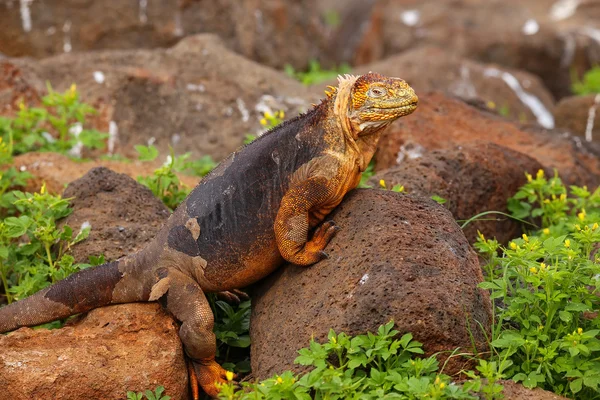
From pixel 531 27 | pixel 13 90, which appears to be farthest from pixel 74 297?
pixel 531 27

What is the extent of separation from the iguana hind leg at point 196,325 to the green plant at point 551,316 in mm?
1512

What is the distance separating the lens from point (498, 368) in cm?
439

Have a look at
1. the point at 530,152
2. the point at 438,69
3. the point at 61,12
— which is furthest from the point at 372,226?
the point at 61,12

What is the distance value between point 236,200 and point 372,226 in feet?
2.61

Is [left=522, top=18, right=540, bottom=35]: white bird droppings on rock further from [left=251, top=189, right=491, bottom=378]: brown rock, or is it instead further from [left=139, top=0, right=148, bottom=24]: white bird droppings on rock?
[left=251, top=189, right=491, bottom=378]: brown rock

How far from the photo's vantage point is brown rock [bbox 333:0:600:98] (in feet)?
45.8

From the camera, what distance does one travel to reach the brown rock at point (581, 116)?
34.1ft

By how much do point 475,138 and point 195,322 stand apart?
3.64 m

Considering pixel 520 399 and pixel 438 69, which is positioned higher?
pixel 520 399

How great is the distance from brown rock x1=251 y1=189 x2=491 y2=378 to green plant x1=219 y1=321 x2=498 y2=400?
110mm

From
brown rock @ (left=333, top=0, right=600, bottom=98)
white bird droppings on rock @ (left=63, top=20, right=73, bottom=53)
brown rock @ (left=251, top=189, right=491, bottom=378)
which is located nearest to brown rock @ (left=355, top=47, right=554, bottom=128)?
brown rock @ (left=333, top=0, right=600, bottom=98)

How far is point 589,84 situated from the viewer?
12703 millimetres

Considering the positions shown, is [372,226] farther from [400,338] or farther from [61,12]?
[61,12]

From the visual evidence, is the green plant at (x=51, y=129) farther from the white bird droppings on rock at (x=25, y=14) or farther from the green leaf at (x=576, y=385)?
the green leaf at (x=576, y=385)
